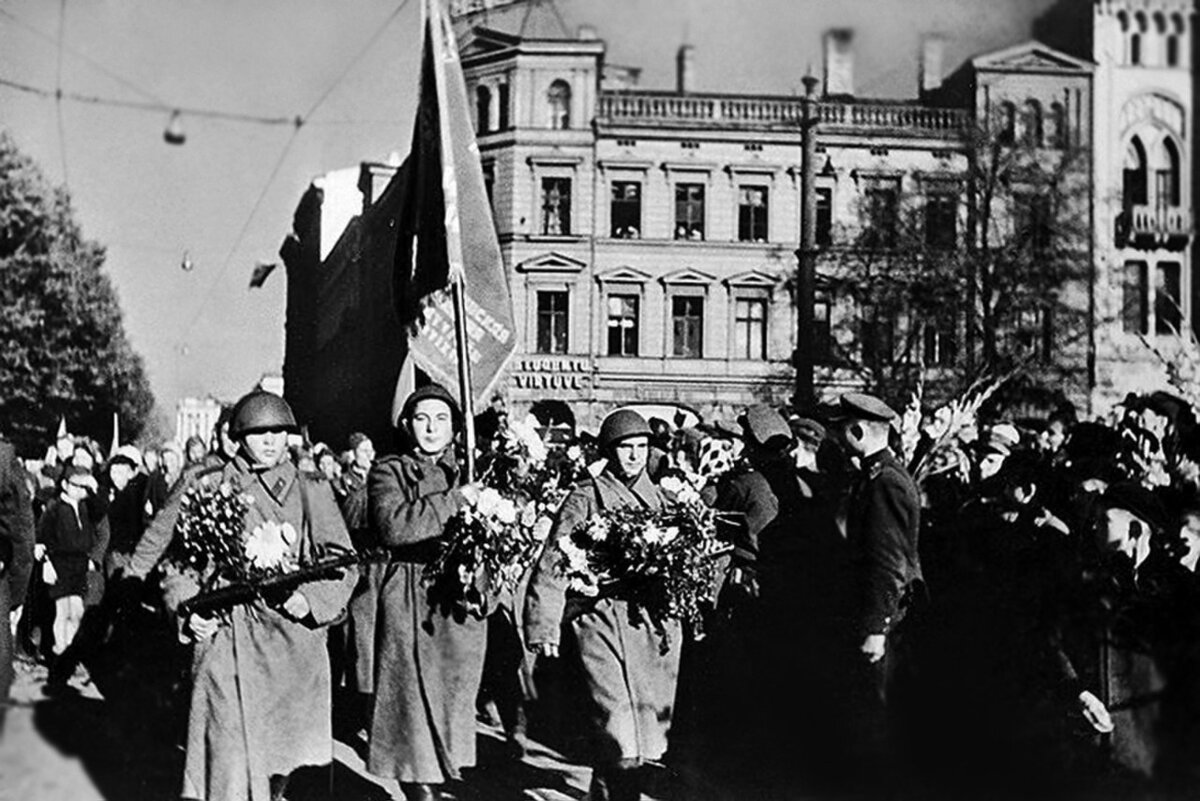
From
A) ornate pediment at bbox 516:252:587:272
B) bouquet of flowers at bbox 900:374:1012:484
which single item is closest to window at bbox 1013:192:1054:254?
bouquet of flowers at bbox 900:374:1012:484

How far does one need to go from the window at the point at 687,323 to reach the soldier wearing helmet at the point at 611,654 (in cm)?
208

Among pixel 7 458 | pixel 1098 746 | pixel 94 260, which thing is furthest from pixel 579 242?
pixel 94 260

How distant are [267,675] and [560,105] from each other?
3.96 meters

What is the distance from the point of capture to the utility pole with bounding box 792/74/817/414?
26.1 ft

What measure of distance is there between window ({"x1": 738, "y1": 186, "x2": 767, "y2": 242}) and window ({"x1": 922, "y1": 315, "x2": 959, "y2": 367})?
104cm

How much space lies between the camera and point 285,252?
32.4ft

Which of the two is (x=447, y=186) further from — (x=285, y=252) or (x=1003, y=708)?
(x=1003, y=708)

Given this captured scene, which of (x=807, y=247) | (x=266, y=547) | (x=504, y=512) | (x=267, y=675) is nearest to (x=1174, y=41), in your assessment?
(x=807, y=247)

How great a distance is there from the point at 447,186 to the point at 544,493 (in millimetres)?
2139

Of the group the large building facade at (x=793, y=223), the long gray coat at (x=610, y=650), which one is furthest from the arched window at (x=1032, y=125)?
the long gray coat at (x=610, y=650)

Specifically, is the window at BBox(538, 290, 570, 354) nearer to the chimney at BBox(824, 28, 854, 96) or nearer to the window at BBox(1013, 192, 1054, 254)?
the chimney at BBox(824, 28, 854, 96)

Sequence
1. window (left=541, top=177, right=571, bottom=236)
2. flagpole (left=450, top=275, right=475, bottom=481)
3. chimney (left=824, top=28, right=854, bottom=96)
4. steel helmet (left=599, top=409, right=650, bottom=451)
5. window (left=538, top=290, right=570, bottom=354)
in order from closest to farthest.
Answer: steel helmet (left=599, top=409, right=650, bottom=451) → flagpole (left=450, top=275, right=475, bottom=481) → chimney (left=824, top=28, right=854, bottom=96) → window (left=538, top=290, right=570, bottom=354) → window (left=541, top=177, right=571, bottom=236)

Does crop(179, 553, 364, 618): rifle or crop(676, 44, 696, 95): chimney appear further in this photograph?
crop(676, 44, 696, 95): chimney

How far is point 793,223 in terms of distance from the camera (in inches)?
315
